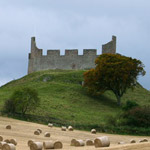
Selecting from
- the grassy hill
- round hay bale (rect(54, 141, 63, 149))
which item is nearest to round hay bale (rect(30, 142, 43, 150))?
round hay bale (rect(54, 141, 63, 149))

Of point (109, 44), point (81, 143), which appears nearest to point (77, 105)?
point (109, 44)

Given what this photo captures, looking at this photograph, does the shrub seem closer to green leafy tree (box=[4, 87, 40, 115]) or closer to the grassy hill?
the grassy hill

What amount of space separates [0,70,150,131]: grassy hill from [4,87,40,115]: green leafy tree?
129cm

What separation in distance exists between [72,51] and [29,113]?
33689mm

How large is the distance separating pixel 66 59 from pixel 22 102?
113 ft

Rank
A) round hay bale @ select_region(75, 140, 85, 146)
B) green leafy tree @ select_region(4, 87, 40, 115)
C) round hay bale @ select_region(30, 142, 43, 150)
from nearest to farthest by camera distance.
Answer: round hay bale @ select_region(30, 142, 43, 150) → round hay bale @ select_region(75, 140, 85, 146) → green leafy tree @ select_region(4, 87, 40, 115)

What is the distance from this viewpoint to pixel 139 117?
39.0m

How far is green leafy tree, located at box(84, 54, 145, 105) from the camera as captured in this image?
187 ft

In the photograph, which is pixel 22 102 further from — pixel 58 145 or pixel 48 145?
pixel 48 145

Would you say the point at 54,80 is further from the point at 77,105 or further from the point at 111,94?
the point at 77,105

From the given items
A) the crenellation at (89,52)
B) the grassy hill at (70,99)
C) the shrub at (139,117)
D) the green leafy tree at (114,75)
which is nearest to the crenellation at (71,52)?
the crenellation at (89,52)

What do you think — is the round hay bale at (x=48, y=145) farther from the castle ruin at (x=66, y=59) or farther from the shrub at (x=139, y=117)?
the castle ruin at (x=66, y=59)

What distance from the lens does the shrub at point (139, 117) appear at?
38.4 metres

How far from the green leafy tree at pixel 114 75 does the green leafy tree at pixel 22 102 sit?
636 inches
